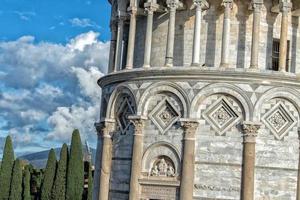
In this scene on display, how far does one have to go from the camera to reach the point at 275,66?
73.2 feet

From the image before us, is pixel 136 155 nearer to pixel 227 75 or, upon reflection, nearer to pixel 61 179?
pixel 227 75

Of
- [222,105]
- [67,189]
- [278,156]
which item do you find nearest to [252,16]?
[222,105]

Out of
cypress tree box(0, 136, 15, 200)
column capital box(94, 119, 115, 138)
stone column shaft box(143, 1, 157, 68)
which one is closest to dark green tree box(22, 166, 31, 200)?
cypress tree box(0, 136, 15, 200)

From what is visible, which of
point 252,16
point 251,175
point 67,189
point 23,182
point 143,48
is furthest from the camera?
point 23,182

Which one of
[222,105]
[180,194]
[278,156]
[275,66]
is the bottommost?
[180,194]

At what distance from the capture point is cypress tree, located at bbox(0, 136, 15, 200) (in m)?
45.5

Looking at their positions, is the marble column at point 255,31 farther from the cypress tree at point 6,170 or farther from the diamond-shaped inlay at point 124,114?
the cypress tree at point 6,170

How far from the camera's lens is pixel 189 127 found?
20.8 metres

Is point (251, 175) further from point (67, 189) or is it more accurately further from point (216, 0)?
point (67, 189)

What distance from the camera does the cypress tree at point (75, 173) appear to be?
140ft

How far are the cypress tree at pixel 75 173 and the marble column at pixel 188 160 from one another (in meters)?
22.8

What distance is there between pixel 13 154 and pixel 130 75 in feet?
89.1

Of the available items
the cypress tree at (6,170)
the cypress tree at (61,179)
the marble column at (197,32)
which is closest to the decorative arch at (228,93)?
the marble column at (197,32)

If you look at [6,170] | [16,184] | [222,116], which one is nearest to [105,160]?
[222,116]
